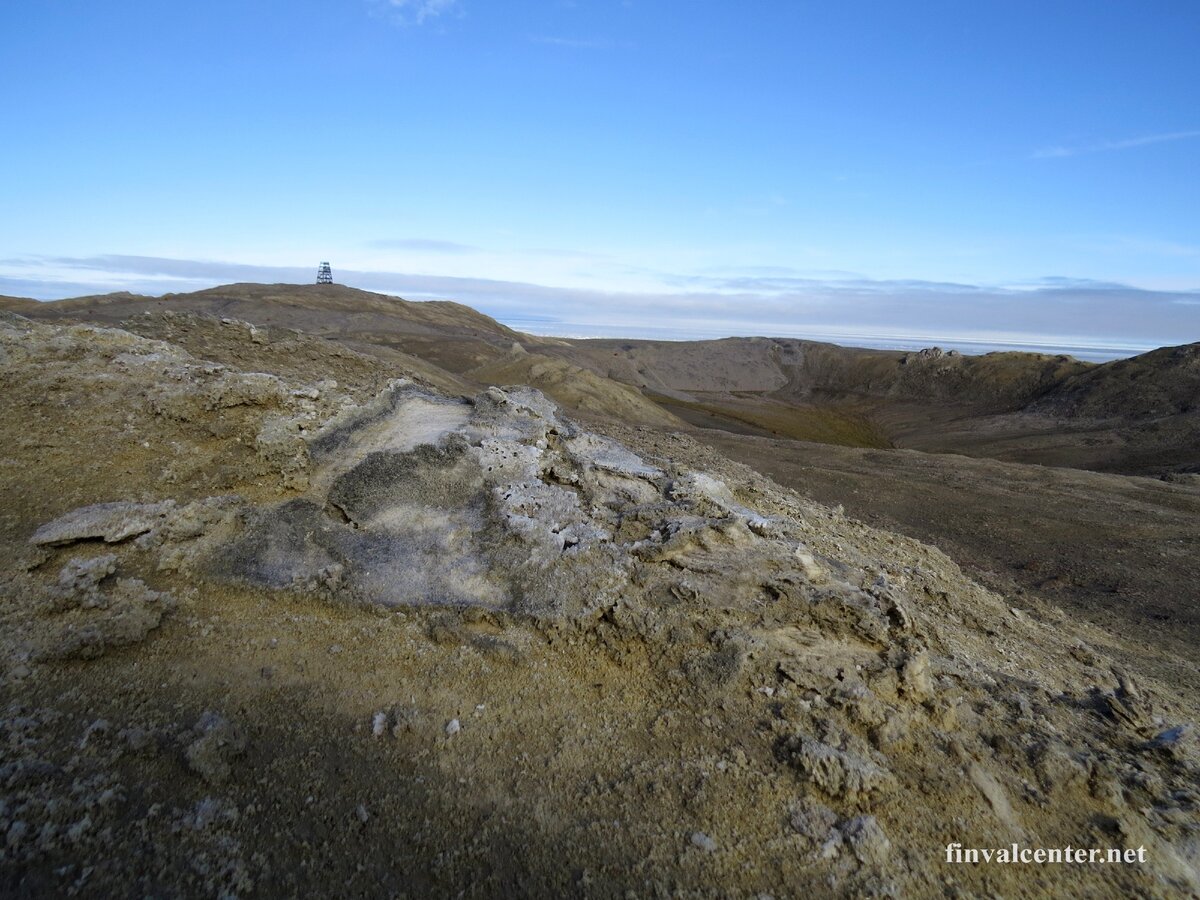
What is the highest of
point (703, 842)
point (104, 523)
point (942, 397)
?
point (104, 523)

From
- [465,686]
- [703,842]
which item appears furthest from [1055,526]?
[465,686]

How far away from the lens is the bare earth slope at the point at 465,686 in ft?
11.2

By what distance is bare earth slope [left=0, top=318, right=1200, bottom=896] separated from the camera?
3.41m

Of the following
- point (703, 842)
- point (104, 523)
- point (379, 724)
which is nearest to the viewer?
point (703, 842)

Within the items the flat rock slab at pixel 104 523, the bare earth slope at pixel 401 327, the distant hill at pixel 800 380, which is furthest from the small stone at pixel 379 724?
the bare earth slope at pixel 401 327

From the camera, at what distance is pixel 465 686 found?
176 inches

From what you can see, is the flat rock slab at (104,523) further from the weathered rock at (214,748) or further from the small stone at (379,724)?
the small stone at (379,724)

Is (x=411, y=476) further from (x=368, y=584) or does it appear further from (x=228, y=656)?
(x=228, y=656)

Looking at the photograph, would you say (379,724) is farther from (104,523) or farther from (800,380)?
(800,380)

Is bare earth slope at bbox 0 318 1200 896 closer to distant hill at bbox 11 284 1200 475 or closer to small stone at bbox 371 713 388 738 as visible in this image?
small stone at bbox 371 713 388 738

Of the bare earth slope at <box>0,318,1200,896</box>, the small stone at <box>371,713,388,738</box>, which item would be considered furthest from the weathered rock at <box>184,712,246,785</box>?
the small stone at <box>371,713,388,738</box>

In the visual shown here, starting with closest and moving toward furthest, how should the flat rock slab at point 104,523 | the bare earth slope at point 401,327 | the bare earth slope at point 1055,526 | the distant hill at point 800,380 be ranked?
1. the flat rock slab at point 104,523
2. the bare earth slope at point 1055,526
3. the distant hill at point 800,380
4. the bare earth slope at point 401,327

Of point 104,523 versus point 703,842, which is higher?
point 104,523

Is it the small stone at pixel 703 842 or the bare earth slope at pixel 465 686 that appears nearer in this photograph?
the bare earth slope at pixel 465 686
